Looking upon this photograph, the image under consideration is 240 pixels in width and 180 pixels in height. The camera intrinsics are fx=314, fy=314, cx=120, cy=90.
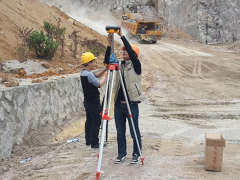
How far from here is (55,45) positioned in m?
11.1

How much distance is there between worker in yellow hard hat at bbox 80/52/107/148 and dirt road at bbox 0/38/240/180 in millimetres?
304

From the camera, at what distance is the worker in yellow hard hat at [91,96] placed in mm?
5492

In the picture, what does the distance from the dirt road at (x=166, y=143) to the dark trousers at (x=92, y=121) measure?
24 cm

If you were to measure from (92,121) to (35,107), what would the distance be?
5.25 feet

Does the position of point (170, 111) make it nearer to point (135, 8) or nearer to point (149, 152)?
point (149, 152)

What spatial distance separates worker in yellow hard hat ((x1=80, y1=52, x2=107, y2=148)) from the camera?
216 inches

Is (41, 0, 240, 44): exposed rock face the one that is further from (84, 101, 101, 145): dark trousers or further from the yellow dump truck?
(84, 101, 101, 145): dark trousers

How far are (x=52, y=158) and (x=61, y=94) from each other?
288cm

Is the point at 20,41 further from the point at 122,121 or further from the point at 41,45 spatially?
the point at 122,121

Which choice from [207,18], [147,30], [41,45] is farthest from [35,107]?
[207,18]

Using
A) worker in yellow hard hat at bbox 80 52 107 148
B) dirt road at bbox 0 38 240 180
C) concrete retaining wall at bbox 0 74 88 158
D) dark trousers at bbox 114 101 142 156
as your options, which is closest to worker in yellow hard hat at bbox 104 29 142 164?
dark trousers at bbox 114 101 142 156

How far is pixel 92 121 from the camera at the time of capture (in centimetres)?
594

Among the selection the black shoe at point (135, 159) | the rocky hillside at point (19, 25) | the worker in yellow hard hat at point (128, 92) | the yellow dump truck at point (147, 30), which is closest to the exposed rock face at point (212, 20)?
the yellow dump truck at point (147, 30)

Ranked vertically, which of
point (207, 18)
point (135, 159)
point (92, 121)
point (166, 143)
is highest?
point (207, 18)
